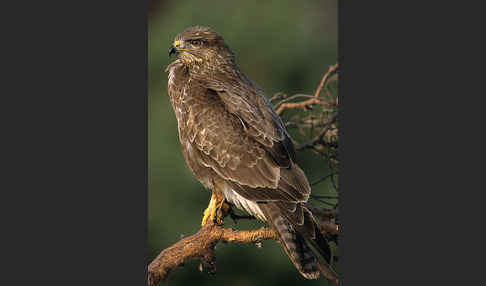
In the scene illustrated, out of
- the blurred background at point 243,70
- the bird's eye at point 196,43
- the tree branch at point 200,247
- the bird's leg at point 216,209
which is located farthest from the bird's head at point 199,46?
the tree branch at point 200,247

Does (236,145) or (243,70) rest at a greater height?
(243,70)

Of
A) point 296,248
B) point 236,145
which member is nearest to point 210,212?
point 236,145

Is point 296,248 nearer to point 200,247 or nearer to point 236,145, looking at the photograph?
point 200,247

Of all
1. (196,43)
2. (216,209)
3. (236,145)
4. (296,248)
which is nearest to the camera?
(296,248)

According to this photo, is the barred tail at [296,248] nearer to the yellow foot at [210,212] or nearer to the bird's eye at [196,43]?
the yellow foot at [210,212]

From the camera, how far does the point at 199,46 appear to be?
16.0 ft

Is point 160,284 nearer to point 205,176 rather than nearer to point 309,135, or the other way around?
point 205,176

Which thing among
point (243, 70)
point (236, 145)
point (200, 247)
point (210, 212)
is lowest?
point (200, 247)

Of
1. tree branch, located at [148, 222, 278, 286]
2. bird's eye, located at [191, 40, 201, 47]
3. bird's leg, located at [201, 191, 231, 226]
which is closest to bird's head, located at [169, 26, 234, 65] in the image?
bird's eye, located at [191, 40, 201, 47]

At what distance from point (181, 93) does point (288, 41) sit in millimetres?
1235

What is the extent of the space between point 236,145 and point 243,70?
1038mm

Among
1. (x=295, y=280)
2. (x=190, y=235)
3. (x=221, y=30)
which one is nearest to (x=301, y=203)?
(x=295, y=280)

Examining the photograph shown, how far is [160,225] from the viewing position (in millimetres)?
4789

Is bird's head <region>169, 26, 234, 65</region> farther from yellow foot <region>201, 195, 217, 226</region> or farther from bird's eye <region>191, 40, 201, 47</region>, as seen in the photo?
yellow foot <region>201, 195, 217, 226</region>
